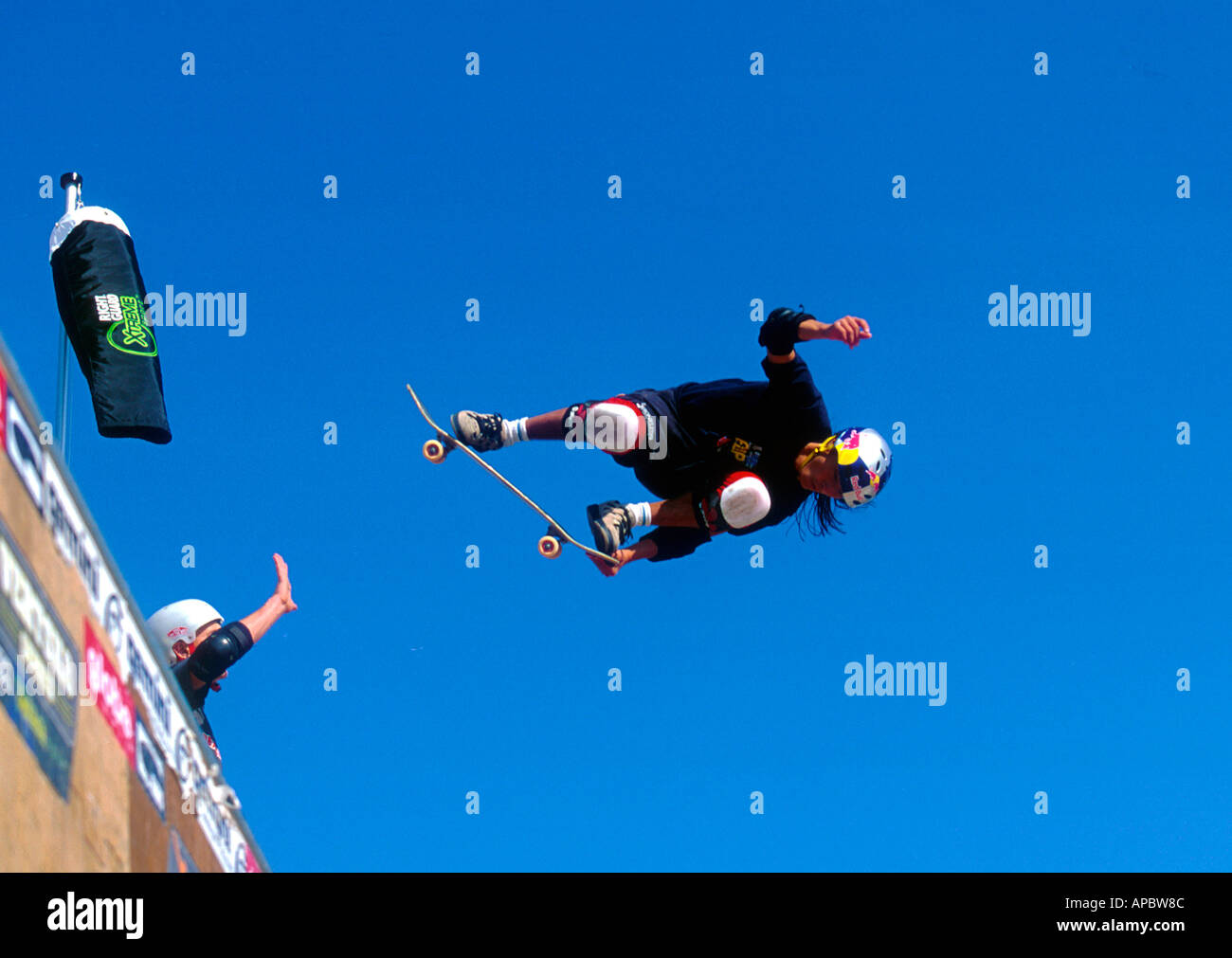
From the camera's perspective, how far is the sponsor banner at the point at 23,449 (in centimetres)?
771

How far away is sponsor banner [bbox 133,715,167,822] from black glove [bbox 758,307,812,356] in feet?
16.3

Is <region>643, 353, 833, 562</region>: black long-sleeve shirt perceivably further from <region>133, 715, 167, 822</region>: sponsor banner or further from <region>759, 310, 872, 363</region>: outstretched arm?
<region>133, 715, 167, 822</region>: sponsor banner

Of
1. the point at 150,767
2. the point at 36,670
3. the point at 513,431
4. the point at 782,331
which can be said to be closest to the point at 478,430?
the point at 513,431

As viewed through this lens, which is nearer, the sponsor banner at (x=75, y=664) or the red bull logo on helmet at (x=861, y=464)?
the sponsor banner at (x=75, y=664)

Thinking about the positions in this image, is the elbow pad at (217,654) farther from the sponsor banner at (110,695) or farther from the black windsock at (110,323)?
the sponsor banner at (110,695)

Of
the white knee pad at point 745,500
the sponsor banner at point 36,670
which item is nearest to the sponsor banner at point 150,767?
the sponsor banner at point 36,670

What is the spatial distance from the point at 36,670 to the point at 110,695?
4.16 ft

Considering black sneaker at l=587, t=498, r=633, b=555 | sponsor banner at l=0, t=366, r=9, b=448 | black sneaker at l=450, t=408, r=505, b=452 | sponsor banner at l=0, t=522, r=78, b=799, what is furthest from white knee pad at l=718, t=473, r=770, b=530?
sponsor banner at l=0, t=366, r=9, b=448

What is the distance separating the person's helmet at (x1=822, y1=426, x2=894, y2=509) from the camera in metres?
11.8
